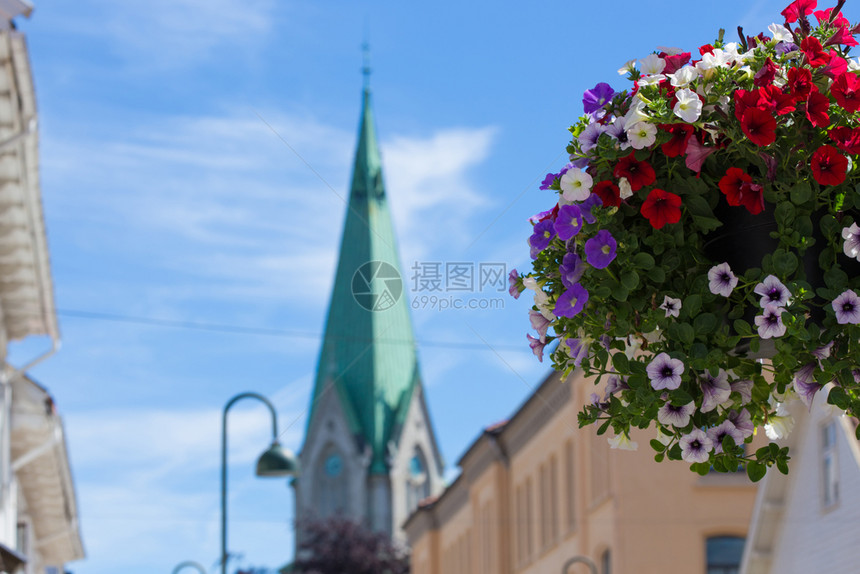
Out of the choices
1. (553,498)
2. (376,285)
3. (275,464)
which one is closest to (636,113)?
(376,285)

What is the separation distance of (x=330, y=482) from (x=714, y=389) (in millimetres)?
105725

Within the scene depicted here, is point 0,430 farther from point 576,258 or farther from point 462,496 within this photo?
point 462,496

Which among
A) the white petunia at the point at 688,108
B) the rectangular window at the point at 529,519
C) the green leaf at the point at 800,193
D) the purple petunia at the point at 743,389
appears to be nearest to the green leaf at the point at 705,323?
the purple petunia at the point at 743,389

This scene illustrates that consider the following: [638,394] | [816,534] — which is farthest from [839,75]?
[816,534]

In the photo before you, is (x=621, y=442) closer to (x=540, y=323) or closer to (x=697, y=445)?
(x=697, y=445)

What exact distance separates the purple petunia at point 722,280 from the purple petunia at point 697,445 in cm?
35

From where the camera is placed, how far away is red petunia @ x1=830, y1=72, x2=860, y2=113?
318 centimetres

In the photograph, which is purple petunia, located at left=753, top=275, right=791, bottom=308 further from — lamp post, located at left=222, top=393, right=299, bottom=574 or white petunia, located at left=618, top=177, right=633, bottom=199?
lamp post, located at left=222, top=393, right=299, bottom=574

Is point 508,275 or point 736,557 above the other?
point 736,557

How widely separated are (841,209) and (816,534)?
18929 millimetres

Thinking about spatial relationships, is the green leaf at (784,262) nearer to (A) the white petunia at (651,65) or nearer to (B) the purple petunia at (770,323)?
(B) the purple petunia at (770,323)

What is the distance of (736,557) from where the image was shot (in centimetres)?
3006

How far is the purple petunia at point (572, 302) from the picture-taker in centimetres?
328

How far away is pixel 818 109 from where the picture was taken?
3.18 metres
